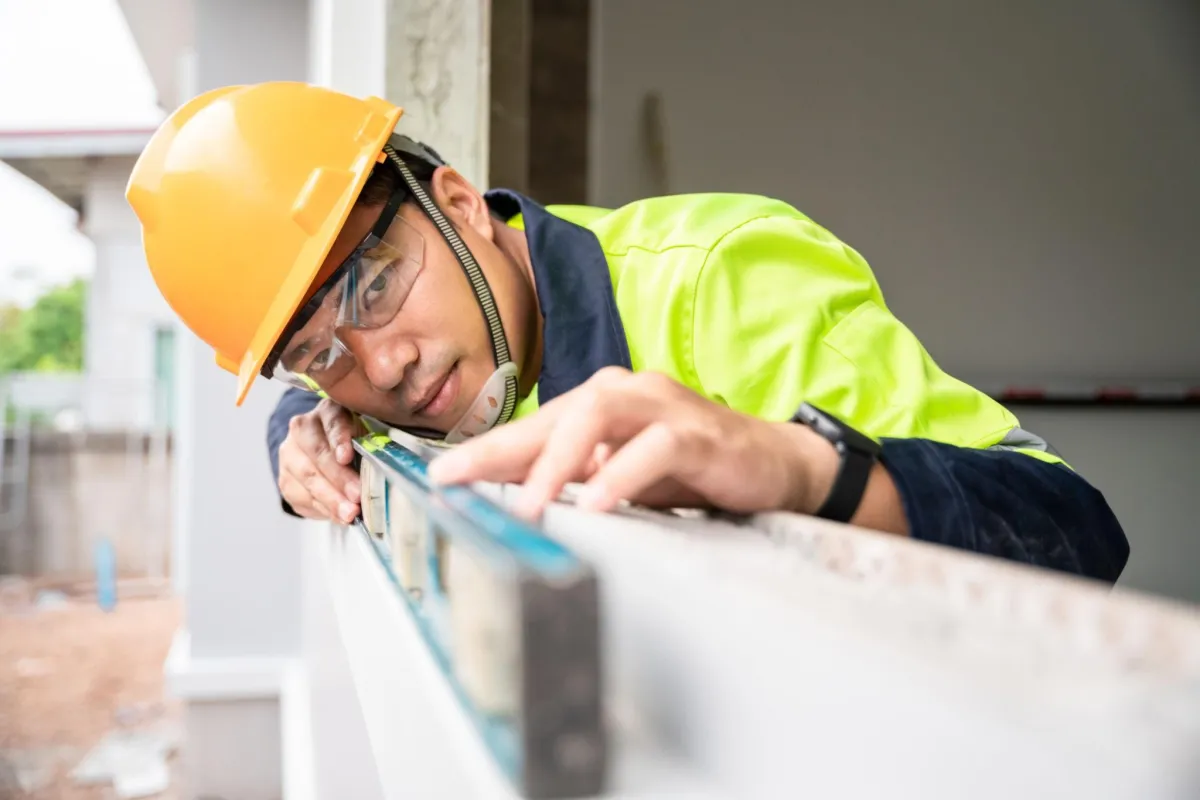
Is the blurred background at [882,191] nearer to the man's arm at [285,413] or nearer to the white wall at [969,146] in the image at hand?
the white wall at [969,146]

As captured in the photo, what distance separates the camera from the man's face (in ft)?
4.84

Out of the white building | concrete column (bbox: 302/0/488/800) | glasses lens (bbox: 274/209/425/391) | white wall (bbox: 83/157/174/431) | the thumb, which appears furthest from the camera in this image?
white wall (bbox: 83/157/174/431)

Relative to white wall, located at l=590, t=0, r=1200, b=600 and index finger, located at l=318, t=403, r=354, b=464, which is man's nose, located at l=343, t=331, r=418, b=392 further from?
white wall, located at l=590, t=0, r=1200, b=600

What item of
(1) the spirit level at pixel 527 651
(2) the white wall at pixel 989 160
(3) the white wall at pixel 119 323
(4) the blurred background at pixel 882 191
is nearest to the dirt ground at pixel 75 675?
(4) the blurred background at pixel 882 191

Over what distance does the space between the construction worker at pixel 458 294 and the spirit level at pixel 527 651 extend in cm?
77

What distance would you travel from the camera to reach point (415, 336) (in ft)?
4.86

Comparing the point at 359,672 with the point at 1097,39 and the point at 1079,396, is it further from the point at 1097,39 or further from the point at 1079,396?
the point at 1097,39

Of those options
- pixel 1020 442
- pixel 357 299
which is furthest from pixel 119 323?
pixel 1020 442

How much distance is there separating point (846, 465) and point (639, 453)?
26 cm

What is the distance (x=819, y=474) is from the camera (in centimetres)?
80

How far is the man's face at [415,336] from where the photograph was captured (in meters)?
1.47

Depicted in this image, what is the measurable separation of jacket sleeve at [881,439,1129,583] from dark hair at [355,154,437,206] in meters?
1.05

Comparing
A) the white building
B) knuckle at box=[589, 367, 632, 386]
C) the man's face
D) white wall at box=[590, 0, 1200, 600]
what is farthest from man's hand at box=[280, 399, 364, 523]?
the white building

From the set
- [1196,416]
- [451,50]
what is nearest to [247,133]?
[451,50]
